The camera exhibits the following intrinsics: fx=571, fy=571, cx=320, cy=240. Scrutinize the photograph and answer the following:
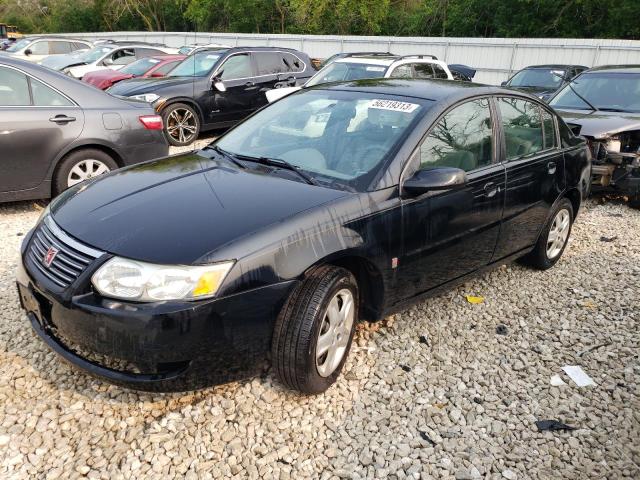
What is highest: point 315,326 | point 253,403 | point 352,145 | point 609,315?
point 352,145

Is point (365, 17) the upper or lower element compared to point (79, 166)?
upper

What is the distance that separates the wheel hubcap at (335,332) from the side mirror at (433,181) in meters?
0.71

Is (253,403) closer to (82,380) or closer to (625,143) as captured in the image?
(82,380)

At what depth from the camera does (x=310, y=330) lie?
2826 millimetres

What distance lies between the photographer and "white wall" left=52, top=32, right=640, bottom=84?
21672 millimetres

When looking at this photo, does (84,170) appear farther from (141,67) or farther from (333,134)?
(141,67)

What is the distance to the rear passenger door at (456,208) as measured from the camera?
11.3 feet

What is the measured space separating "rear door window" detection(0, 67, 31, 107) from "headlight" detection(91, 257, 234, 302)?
150 inches

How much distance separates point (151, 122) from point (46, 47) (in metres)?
16.9

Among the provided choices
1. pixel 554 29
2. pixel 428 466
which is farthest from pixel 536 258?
pixel 554 29

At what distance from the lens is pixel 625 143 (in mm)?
7031

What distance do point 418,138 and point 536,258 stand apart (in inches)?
84.1

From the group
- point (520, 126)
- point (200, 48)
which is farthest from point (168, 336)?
point (200, 48)

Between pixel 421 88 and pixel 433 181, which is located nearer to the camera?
pixel 433 181
